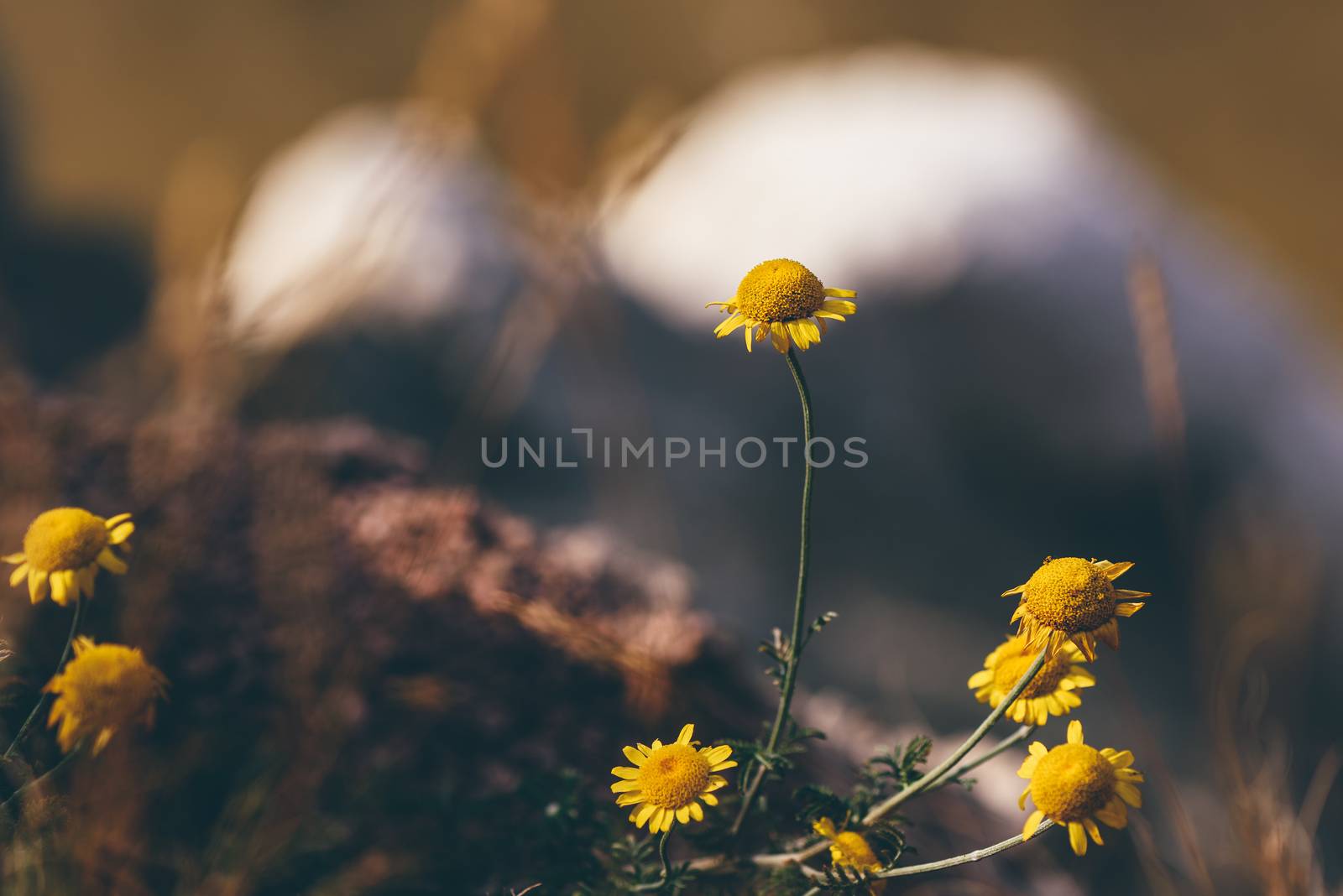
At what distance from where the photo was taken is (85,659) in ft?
2.82

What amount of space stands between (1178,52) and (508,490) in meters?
3.27

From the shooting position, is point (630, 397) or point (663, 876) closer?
point (663, 876)

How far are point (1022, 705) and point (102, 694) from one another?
849 mm

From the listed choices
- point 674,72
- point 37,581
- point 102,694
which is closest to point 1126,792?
point 102,694

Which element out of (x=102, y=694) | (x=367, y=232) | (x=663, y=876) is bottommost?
(x=663, y=876)

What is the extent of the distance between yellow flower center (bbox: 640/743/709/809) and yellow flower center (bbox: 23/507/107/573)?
58 cm

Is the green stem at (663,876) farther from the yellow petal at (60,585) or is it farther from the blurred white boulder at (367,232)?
the blurred white boulder at (367,232)

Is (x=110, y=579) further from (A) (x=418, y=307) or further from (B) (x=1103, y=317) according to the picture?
(B) (x=1103, y=317)

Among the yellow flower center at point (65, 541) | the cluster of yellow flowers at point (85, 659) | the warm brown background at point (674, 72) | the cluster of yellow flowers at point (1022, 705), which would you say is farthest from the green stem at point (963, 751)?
the warm brown background at point (674, 72)

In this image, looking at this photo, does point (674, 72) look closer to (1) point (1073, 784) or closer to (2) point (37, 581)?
(2) point (37, 581)

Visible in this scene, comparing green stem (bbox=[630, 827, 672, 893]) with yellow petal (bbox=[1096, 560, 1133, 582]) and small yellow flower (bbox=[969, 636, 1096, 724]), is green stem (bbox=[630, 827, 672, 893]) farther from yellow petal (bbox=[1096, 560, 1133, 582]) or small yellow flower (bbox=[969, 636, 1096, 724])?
yellow petal (bbox=[1096, 560, 1133, 582])

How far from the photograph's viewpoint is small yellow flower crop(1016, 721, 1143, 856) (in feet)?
2.71

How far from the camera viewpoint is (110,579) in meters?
1.27

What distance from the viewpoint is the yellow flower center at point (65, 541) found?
0.91 m
